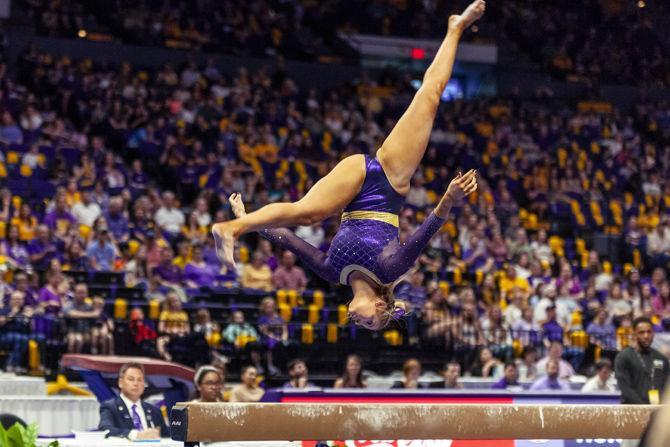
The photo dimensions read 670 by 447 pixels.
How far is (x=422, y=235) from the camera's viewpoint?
17.7 ft

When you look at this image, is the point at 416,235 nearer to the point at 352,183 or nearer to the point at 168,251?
the point at 352,183

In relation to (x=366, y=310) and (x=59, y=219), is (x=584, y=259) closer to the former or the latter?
A: (x=59, y=219)

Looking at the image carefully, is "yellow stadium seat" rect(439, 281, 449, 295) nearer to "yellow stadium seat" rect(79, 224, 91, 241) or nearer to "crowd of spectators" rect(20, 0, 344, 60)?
"yellow stadium seat" rect(79, 224, 91, 241)

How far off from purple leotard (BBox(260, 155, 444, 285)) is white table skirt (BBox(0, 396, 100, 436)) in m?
4.11

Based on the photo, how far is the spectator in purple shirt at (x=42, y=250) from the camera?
40.0 ft

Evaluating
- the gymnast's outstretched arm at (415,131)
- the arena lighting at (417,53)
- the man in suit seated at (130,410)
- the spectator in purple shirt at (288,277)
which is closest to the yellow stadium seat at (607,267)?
the spectator in purple shirt at (288,277)

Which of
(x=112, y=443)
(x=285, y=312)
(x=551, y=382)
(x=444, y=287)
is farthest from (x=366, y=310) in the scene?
(x=444, y=287)

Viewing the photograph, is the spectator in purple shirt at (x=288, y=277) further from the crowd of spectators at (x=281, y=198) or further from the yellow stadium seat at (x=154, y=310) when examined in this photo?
the yellow stadium seat at (x=154, y=310)

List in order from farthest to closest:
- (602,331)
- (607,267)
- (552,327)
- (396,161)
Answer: (607,267)
(602,331)
(552,327)
(396,161)

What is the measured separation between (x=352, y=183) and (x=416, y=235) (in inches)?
21.1

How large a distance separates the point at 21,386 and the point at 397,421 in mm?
5717

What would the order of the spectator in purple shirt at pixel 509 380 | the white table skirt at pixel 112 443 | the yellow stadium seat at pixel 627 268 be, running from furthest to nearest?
the yellow stadium seat at pixel 627 268 → the spectator in purple shirt at pixel 509 380 → the white table skirt at pixel 112 443

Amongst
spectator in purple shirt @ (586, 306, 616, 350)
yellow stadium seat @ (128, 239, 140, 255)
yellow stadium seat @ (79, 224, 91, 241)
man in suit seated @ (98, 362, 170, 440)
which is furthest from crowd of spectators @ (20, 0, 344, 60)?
man in suit seated @ (98, 362, 170, 440)

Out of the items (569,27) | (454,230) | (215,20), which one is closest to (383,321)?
(454,230)
